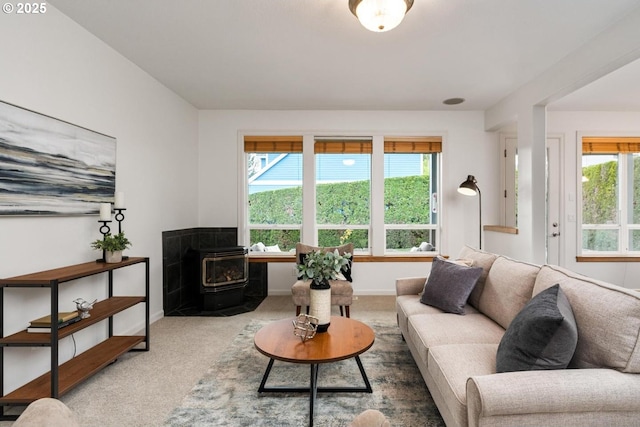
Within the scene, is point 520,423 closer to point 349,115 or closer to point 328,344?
point 328,344

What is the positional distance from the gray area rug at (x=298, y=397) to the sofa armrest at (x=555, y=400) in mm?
723

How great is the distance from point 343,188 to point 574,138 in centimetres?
346

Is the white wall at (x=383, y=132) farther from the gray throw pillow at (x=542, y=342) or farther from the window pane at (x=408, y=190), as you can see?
the gray throw pillow at (x=542, y=342)

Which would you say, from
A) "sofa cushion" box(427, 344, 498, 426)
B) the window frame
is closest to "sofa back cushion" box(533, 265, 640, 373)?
"sofa cushion" box(427, 344, 498, 426)

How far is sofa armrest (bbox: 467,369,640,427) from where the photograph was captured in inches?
Result: 48.0

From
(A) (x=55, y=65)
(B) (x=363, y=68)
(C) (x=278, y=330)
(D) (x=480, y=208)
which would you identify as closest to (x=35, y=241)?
(A) (x=55, y=65)

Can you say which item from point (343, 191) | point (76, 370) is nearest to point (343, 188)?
point (343, 191)

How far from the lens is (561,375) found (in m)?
1.30

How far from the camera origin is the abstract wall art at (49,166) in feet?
6.60

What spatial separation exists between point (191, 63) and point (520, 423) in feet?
12.0

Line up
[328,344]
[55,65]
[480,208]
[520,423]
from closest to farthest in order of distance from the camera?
[520,423], [328,344], [55,65], [480,208]

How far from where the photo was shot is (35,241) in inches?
85.6

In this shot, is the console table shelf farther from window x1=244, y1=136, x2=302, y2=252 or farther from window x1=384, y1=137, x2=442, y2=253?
window x1=384, y1=137, x2=442, y2=253

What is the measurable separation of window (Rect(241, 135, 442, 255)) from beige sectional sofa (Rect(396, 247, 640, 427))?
2.90 metres
